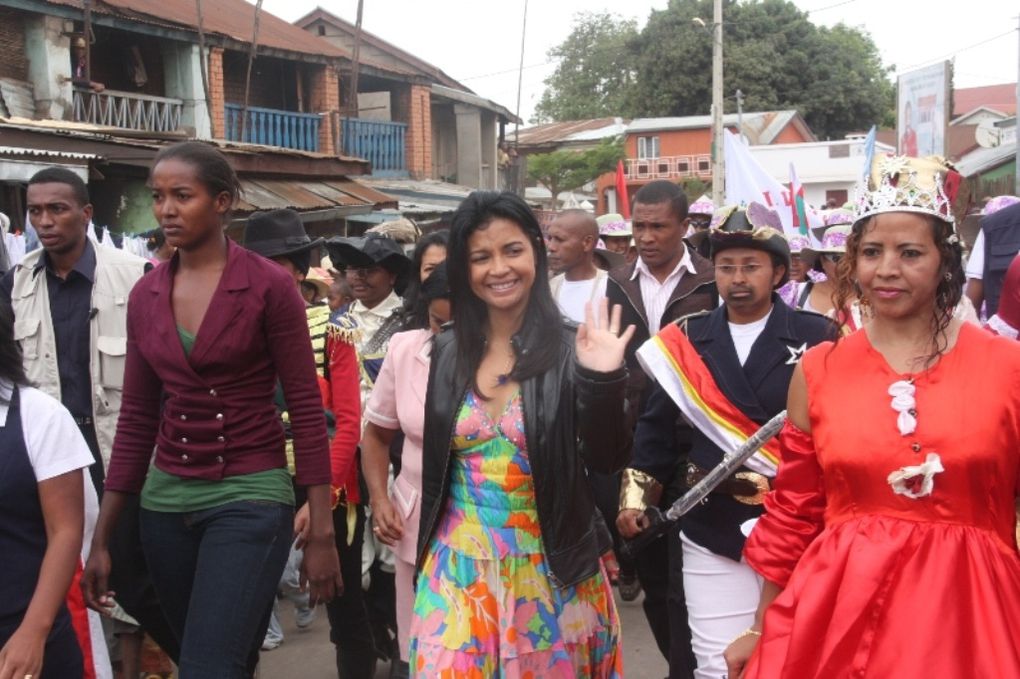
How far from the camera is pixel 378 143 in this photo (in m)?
24.0

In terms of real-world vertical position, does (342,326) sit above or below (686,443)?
above

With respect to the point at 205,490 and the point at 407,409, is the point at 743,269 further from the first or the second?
the point at 205,490

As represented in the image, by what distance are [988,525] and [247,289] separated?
7.61 ft

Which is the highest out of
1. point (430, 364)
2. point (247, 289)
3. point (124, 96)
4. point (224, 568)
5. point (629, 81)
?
point (629, 81)

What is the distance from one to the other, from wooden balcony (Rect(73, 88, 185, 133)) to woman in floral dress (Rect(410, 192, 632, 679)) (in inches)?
541

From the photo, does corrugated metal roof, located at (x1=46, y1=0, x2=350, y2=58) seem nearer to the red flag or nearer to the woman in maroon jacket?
the red flag

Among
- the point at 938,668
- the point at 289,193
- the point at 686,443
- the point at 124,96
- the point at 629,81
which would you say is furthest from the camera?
the point at 629,81

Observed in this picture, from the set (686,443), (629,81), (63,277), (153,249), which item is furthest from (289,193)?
(629,81)

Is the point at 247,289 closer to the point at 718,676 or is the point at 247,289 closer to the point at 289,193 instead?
the point at 718,676

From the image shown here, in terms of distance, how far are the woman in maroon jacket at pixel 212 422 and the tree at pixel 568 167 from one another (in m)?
36.7

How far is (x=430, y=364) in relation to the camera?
12.5ft

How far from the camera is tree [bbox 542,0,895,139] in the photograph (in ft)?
168

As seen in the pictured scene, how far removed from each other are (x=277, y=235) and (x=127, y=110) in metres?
13.5

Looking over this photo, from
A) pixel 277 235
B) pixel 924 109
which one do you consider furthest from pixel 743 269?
pixel 924 109
